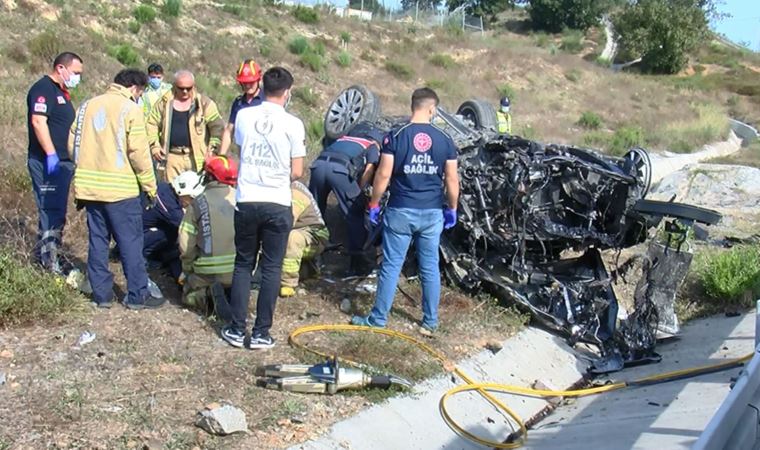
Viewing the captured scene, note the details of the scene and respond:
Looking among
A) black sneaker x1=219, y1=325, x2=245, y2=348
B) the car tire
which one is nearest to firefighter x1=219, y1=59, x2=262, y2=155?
black sneaker x1=219, y1=325, x2=245, y2=348

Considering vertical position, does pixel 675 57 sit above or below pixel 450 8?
below

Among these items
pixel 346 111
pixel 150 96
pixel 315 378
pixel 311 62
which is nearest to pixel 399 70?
pixel 311 62

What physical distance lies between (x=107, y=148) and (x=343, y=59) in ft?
70.8

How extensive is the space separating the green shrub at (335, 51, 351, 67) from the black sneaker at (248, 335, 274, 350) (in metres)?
21.7

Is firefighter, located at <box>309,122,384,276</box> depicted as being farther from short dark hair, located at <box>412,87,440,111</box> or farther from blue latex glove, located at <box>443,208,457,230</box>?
short dark hair, located at <box>412,87,440,111</box>

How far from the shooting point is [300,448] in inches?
155

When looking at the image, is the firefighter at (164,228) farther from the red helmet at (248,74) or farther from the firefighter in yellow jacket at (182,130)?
the red helmet at (248,74)

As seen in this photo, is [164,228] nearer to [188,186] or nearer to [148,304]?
[188,186]

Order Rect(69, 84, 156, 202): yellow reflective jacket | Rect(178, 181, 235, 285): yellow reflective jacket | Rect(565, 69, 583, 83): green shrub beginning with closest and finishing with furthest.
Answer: Rect(69, 84, 156, 202): yellow reflective jacket, Rect(178, 181, 235, 285): yellow reflective jacket, Rect(565, 69, 583, 83): green shrub

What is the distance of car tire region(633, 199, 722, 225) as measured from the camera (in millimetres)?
5703

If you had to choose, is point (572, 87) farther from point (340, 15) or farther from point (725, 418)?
point (725, 418)

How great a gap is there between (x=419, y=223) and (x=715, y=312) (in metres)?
3.73

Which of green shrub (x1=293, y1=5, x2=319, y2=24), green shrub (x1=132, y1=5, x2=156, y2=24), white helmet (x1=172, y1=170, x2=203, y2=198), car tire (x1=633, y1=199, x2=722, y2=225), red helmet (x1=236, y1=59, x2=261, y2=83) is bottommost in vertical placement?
white helmet (x1=172, y1=170, x2=203, y2=198)

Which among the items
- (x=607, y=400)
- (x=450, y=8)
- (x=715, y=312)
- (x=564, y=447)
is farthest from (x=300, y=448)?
(x=450, y=8)
